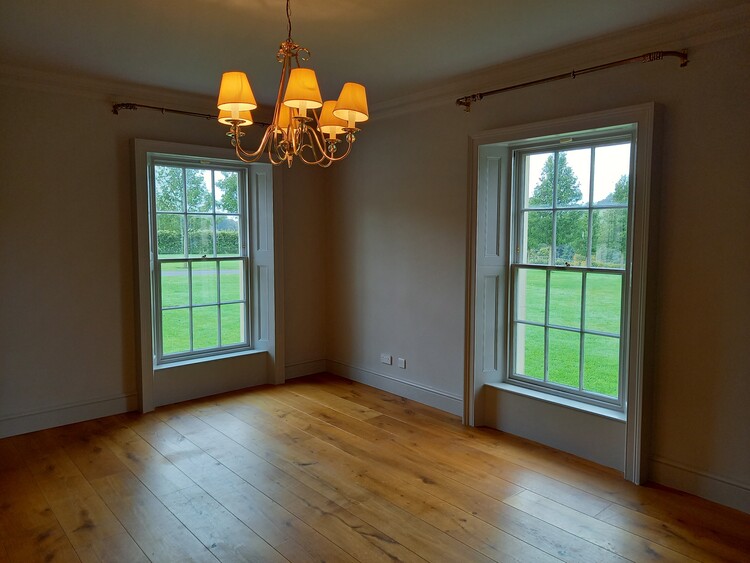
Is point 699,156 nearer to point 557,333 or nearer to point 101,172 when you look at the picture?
point 557,333

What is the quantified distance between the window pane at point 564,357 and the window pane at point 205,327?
3076 millimetres

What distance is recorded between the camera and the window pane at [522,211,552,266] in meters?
3.82

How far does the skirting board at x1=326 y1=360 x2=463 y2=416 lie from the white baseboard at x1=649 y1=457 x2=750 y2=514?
1.55 m

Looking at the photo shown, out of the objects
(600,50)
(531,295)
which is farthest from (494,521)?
(600,50)

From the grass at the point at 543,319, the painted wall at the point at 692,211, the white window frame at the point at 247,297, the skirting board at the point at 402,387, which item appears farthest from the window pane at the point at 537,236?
the white window frame at the point at 247,297

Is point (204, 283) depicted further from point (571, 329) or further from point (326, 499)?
point (571, 329)

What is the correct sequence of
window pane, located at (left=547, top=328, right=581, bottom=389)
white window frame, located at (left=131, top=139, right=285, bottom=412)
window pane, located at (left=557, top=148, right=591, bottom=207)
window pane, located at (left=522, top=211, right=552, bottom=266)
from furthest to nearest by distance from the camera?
white window frame, located at (left=131, top=139, right=285, bottom=412), window pane, located at (left=522, top=211, right=552, bottom=266), window pane, located at (left=547, top=328, right=581, bottom=389), window pane, located at (left=557, top=148, right=591, bottom=207)

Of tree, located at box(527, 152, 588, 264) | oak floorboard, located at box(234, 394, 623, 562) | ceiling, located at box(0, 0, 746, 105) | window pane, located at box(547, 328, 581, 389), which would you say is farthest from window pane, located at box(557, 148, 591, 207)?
oak floorboard, located at box(234, 394, 623, 562)

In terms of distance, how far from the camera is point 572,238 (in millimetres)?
3662

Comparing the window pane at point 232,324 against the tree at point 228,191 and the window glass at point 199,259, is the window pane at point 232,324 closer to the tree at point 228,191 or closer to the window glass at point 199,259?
the window glass at point 199,259

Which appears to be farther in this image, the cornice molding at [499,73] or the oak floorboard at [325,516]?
the cornice molding at [499,73]

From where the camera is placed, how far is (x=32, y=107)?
3.81 metres

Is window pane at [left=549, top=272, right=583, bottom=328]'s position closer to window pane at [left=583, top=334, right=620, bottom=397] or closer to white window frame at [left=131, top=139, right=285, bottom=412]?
window pane at [left=583, top=334, right=620, bottom=397]

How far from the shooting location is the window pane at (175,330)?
15.4 feet
